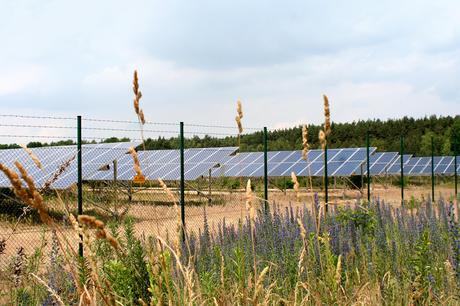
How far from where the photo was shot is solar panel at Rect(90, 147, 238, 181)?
57.9 ft

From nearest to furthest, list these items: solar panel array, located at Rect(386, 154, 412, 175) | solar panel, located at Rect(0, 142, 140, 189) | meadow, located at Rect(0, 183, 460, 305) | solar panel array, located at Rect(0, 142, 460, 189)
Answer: meadow, located at Rect(0, 183, 460, 305) → solar panel, located at Rect(0, 142, 140, 189) → solar panel array, located at Rect(0, 142, 460, 189) → solar panel array, located at Rect(386, 154, 412, 175)

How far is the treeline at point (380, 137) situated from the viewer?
38.2 metres

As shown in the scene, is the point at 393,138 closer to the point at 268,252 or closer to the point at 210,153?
the point at 210,153

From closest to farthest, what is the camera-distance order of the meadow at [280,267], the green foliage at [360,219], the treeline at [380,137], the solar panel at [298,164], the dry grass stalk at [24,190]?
the dry grass stalk at [24,190]
the meadow at [280,267]
the green foliage at [360,219]
the solar panel at [298,164]
the treeline at [380,137]

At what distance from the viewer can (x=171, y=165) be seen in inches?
730

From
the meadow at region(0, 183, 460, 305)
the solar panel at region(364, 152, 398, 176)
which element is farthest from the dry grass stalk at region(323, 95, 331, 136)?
the solar panel at region(364, 152, 398, 176)

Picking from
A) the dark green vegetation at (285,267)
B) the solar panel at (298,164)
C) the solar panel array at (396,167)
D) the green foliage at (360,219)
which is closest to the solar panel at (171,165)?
the solar panel at (298,164)

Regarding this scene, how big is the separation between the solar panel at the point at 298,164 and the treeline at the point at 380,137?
12313 millimetres

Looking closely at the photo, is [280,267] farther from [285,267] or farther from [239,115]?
[239,115]

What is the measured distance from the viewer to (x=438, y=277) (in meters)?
3.42

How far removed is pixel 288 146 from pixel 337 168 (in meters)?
18.3

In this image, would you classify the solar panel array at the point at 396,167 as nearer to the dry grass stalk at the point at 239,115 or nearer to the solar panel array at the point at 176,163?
the solar panel array at the point at 176,163

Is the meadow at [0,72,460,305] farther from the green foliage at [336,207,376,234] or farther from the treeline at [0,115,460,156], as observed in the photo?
the treeline at [0,115,460,156]

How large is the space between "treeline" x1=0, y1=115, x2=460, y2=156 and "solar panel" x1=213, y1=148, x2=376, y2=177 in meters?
12.3
